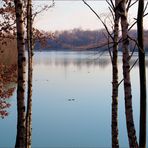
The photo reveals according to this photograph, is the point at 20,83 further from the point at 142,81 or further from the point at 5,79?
the point at 5,79

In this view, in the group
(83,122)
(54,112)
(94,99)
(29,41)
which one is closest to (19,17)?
(29,41)

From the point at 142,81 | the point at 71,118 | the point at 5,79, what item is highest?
the point at 142,81

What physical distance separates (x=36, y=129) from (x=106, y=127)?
4.31 metres

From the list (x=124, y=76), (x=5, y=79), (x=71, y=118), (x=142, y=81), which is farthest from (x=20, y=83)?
(x=71, y=118)

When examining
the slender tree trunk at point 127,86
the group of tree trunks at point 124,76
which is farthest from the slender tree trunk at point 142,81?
the slender tree trunk at point 127,86

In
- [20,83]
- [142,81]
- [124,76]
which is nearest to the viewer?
[142,81]

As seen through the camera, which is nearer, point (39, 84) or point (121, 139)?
point (121, 139)

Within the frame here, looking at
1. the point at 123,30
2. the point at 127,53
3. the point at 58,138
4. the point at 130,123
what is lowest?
the point at 58,138

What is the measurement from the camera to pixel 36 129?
21.9 meters

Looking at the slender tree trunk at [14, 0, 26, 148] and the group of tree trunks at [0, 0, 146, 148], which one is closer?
the group of tree trunks at [0, 0, 146, 148]

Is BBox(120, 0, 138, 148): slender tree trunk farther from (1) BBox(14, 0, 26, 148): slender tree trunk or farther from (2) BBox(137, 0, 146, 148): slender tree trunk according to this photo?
(1) BBox(14, 0, 26, 148): slender tree trunk

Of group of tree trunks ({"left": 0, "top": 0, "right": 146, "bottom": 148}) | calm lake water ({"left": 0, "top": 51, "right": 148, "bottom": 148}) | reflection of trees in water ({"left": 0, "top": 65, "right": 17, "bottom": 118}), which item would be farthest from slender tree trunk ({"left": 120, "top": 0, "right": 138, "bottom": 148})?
reflection of trees in water ({"left": 0, "top": 65, "right": 17, "bottom": 118})

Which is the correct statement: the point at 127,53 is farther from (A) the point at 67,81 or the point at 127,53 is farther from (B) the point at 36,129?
(A) the point at 67,81

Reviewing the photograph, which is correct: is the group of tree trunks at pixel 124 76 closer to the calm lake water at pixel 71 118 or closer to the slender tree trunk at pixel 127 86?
the slender tree trunk at pixel 127 86
